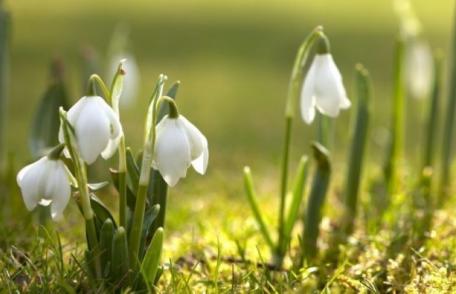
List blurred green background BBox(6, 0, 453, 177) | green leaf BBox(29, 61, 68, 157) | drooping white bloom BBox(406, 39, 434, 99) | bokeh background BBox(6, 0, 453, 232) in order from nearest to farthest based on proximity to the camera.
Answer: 1. green leaf BBox(29, 61, 68, 157)
2. drooping white bloom BBox(406, 39, 434, 99)
3. bokeh background BBox(6, 0, 453, 232)
4. blurred green background BBox(6, 0, 453, 177)

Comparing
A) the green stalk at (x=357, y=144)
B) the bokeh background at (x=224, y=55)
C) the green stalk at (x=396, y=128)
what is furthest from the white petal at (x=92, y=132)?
the bokeh background at (x=224, y=55)

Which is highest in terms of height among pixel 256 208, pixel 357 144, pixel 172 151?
pixel 172 151

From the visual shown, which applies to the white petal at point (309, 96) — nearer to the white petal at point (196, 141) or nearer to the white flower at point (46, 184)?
the white petal at point (196, 141)

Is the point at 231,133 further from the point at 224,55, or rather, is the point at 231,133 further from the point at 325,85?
the point at 325,85

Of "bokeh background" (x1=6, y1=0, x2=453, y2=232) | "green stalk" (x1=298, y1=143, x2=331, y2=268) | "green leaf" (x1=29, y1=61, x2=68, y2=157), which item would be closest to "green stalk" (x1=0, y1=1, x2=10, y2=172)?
"green leaf" (x1=29, y1=61, x2=68, y2=157)

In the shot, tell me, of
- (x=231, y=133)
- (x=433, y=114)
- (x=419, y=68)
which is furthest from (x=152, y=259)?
(x=231, y=133)

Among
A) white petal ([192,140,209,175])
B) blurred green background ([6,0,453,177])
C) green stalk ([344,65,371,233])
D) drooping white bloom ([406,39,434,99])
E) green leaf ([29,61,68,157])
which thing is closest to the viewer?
white petal ([192,140,209,175])

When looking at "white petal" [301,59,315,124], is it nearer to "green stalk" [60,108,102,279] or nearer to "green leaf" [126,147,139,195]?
"green leaf" [126,147,139,195]
